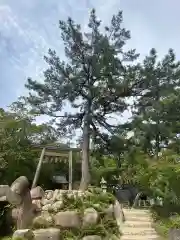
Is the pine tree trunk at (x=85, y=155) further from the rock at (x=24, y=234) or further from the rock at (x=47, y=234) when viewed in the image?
the rock at (x=24, y=234)

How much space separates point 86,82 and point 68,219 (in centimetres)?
724

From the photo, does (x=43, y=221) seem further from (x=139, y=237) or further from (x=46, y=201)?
Result: (x=139, y=237)

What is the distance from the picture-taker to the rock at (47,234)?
953cm

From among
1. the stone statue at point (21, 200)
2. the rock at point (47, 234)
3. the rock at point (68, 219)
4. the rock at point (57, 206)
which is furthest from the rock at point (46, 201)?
the rock at point (47, 234)

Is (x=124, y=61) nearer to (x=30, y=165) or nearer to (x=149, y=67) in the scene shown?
(x=149, y=67)

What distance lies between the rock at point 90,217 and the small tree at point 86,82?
4.37 metres

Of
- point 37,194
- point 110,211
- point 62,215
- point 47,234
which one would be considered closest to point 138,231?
point 110,211

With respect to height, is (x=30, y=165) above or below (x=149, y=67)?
below

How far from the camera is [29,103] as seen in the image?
15.8 m

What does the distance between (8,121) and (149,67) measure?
691 centimetres

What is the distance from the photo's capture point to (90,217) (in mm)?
10281

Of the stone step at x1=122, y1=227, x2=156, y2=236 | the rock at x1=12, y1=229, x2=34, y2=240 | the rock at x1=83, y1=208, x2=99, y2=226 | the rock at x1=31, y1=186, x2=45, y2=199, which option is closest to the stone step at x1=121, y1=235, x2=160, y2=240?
the stone step at x1=122, y1=227, x2=156, y2=236

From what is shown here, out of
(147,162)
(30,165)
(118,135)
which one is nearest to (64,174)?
(30,165)

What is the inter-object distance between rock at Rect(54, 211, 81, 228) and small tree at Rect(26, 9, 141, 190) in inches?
179
